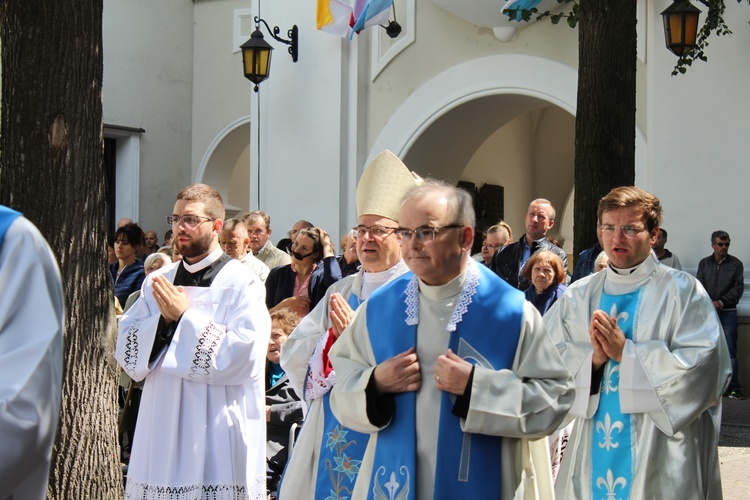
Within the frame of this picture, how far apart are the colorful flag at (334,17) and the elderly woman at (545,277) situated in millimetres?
5904

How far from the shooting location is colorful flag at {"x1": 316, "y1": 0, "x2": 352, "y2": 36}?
1217 cm

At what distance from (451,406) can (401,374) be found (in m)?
0.19

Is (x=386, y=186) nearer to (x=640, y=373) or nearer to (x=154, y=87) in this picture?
(x=640, y=373)

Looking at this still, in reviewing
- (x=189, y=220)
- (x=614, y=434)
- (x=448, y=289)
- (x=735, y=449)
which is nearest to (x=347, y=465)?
(x=448, y=289)

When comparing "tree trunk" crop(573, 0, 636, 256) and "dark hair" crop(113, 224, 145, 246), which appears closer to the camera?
"tree trunk" crop(573, 0, 636, 256)

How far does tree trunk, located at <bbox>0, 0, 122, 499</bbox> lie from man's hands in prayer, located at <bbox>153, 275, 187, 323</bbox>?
262 millimetres

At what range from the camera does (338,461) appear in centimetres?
414

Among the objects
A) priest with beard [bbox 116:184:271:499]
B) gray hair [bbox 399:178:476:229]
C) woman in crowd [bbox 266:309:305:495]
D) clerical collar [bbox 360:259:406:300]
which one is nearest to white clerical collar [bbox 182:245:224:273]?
priest with beard [bbox 116:184:271:499]

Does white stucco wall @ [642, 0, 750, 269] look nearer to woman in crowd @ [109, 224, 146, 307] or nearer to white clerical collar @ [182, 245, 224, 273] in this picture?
woman in crowd @ [109, 224, 146, 307]

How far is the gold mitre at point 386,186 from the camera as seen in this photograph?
4371 mm

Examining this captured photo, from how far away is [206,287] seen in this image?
5211 mm

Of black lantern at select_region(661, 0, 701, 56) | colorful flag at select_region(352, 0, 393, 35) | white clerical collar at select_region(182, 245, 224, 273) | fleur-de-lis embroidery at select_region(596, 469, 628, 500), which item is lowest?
fleur-de-lis embroidery at select_region(596, 469, 628, 500)

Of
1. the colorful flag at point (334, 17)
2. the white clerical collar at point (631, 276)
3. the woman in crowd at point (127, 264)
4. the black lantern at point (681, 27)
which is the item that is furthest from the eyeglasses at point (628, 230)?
the colorful flag at point (334, 17)

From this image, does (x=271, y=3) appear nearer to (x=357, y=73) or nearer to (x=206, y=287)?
(x=357, y=73)
